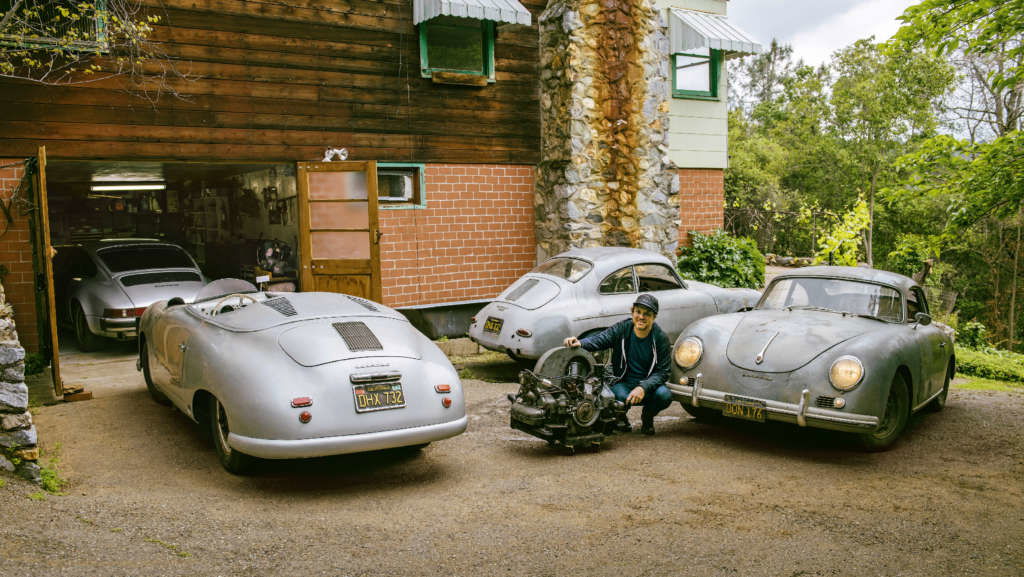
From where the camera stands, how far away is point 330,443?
501cm

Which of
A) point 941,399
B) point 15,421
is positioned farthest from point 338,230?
point 941,399

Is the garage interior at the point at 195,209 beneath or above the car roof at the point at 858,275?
above

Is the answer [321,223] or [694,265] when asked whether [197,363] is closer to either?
[321,223]

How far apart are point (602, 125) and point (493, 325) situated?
5323mm

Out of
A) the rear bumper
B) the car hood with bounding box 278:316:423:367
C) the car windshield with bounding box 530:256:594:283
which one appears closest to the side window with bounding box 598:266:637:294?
the car windshield with bounding box 530:256:594:283

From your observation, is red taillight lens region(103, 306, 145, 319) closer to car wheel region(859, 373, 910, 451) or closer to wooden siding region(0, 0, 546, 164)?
wooden siding region(0, 0, 546, 164)

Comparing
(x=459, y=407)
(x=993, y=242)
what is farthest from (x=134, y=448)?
(x=993, y=242)

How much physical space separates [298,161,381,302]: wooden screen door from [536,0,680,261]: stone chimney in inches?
136

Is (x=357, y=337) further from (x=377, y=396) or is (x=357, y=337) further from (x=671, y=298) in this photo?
(x=671, y=298)

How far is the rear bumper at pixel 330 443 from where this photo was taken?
4.95 m

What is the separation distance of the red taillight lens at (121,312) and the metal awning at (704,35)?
450 inches

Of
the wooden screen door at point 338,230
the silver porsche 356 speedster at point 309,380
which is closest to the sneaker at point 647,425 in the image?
the silver porsche 356 speedster at point 309,380

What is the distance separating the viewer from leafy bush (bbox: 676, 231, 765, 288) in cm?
1554

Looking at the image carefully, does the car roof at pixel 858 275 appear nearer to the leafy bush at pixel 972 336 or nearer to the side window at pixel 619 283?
the side window at pixel 619 283
